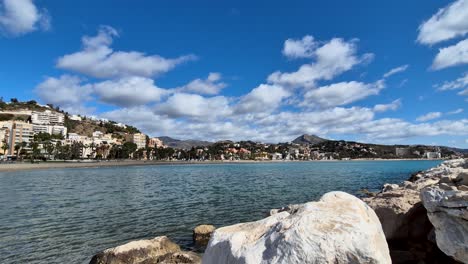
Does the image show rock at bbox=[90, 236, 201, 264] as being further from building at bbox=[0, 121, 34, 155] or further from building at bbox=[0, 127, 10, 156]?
building at bbox=[0, 121, 34, 155]

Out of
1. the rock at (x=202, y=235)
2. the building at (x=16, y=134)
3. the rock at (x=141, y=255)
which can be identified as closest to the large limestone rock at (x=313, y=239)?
the rock at (x=141, y=255)

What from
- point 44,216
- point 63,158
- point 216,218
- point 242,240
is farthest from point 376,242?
point 63,158

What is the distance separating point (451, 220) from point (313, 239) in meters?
4.79

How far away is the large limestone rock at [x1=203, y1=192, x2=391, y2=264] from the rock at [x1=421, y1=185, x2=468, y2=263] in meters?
3.03

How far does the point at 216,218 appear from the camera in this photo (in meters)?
24.8

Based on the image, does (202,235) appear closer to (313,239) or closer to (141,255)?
(141,255)

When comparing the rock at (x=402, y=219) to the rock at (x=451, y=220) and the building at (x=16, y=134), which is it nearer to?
the rock at (x=451, y=220)

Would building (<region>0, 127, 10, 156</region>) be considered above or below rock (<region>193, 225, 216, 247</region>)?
above

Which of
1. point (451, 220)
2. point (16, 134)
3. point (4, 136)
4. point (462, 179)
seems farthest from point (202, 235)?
point (16, 134)

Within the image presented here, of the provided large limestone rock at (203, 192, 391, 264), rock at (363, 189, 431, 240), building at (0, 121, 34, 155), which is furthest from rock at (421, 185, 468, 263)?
building at (0, 121, 34, 155)

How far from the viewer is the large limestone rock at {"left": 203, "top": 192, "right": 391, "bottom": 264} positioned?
15.7 feet

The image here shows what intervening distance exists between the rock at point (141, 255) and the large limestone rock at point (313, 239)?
7463mm

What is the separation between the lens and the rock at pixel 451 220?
7375 millimetres

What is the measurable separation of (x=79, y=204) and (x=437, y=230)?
32.2 metres
